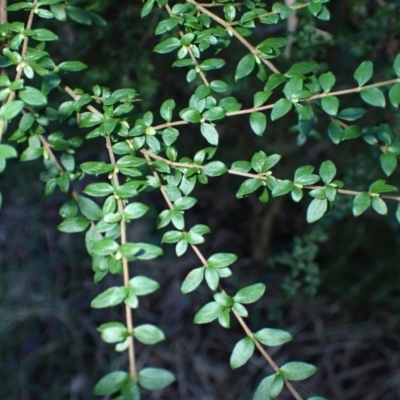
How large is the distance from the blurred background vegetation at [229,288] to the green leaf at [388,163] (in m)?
0.66

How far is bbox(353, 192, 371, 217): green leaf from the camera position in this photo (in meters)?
0.79

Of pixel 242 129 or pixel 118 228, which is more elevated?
pixel 118 228

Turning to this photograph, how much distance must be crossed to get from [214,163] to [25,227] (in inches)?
58.0

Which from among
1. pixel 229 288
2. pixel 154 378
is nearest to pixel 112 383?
pixel 154 378

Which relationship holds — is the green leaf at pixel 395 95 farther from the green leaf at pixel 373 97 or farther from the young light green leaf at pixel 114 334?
the young light green leaf at pixel 114 334

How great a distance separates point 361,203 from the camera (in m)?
0.80

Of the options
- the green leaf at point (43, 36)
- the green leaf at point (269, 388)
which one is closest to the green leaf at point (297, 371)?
the green leaf at point (269, 388)

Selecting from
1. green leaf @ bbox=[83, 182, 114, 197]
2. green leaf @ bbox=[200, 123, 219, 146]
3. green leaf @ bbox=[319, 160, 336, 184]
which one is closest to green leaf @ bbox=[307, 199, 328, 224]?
green leaf @ bbox=[319, 160, 336, 184]

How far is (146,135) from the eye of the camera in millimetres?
779

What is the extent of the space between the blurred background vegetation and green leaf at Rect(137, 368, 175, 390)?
0.96 meters

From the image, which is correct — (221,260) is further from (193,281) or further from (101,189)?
(101,189)

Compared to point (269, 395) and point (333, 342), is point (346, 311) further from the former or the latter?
point (269, 395)

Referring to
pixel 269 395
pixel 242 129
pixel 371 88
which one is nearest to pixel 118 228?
pixel 269 395

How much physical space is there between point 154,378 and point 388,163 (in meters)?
0.45
